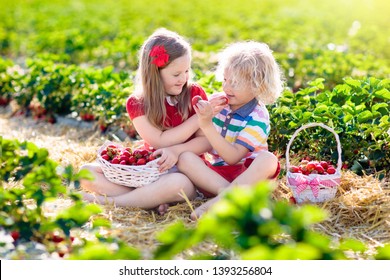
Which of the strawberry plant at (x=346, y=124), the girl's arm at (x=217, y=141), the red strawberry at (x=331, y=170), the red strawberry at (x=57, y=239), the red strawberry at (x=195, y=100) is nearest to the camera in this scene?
the red strawberry at (x=57, y=239)

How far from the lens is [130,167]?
397cm

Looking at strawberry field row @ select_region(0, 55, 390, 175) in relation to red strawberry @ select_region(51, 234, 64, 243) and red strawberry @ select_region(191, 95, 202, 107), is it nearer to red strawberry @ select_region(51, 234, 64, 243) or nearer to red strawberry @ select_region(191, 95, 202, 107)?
red strawberry @ select_region(191, 95, 202, 107)

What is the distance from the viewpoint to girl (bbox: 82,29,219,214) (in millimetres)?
4051

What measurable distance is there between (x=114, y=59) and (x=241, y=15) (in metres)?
6.86

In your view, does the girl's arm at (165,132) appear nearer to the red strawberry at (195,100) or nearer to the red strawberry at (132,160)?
the red strawberry at (195,100)

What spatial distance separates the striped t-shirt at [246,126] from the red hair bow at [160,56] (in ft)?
1.65

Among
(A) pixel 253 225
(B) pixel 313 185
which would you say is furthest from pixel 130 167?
(A) pixel 253 225

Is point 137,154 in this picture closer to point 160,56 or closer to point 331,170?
point 160,56

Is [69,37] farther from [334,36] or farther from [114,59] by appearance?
[334,36]

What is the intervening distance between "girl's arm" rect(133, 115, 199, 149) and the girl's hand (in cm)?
17

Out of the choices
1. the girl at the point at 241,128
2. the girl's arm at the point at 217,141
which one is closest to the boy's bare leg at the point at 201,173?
the girl at the point at 241,128

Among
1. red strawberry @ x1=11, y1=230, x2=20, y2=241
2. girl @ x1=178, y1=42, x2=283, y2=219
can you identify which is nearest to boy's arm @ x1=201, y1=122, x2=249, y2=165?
girl @ x1=178, y1=42, x2=283, y2=219

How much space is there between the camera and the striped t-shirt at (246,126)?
409cm
